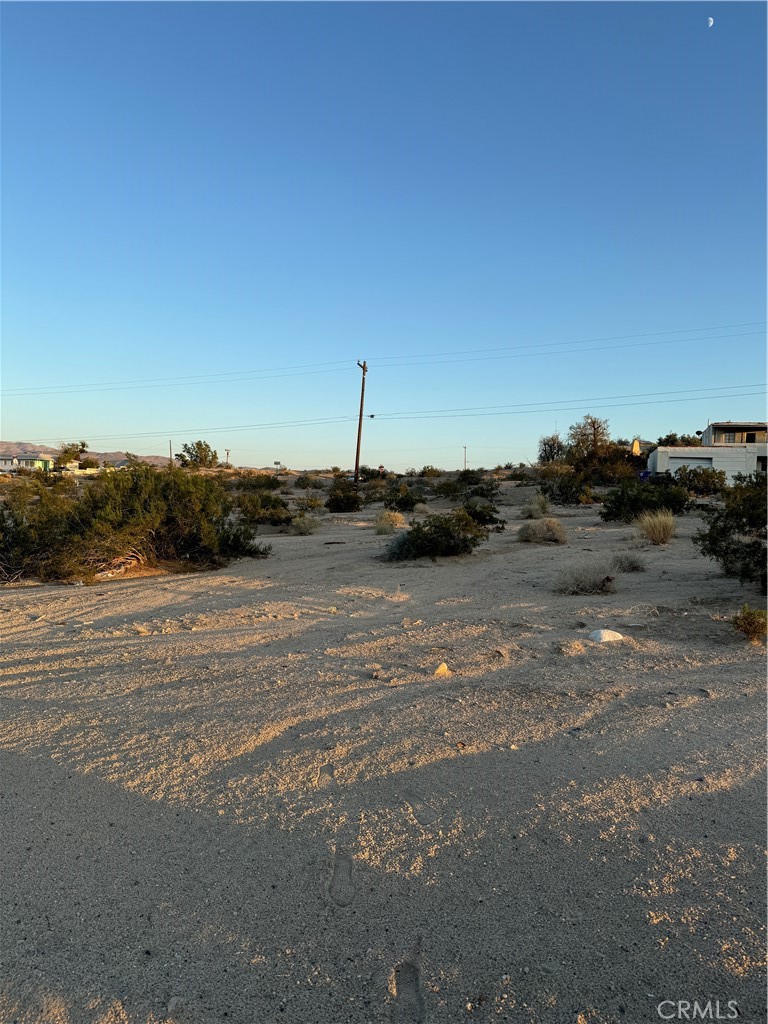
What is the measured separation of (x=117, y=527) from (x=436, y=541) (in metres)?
5.91

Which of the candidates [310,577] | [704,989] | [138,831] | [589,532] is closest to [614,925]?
[704,989]

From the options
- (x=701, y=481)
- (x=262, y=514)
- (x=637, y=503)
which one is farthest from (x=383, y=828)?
(x=701, y=481)

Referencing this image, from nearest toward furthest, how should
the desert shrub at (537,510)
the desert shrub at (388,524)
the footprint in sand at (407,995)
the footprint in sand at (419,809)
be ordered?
the footprint in sand at (407,995)
the footprint in sand at (419,809)
the desert shrub at (388,524)
the desert shrub at (537,510)

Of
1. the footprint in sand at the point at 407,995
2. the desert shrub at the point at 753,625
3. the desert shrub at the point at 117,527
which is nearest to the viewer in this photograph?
the footprint in sand at the point at 407,995

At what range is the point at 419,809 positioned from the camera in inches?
142

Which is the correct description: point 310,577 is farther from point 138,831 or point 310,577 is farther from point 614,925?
point 614,925

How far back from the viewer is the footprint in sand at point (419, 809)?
3.49 metres

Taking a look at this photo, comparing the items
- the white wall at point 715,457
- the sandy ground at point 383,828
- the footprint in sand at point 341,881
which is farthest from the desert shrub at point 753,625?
the white wall at point 715,457

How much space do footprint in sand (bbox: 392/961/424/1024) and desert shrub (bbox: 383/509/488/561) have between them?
10377 millimetres

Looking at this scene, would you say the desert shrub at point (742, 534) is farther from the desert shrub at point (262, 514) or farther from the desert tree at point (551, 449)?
the desert tree at point (551, 449)

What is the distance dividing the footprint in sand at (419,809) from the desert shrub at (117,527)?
30.3 ft

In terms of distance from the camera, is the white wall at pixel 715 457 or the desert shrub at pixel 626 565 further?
Result: the white wall at pixel 715 457

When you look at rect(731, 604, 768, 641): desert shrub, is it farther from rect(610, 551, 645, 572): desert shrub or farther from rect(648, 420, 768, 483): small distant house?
rect(648, 420, 768, 483): small distant house

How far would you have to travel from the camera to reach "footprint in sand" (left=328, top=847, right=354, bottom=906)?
9.35 feet
